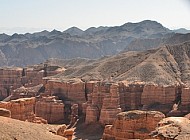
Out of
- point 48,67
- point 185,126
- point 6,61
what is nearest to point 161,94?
point 185,126

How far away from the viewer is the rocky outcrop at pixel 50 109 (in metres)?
71.5

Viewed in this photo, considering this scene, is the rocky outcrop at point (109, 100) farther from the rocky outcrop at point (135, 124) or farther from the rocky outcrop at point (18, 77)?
the rocky outcrop at point (18, 77)

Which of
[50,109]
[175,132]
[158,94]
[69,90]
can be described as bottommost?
[50,109]

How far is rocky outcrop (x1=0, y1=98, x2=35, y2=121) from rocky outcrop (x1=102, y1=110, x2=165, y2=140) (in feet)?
33.4

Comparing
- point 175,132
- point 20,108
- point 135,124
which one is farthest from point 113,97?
point 175,132

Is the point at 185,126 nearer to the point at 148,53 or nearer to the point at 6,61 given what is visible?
the point at 148,53

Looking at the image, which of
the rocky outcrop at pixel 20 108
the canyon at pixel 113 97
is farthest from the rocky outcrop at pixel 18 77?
the rocky outcrop at pixel 20 108

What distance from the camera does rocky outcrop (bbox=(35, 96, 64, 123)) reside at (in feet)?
235

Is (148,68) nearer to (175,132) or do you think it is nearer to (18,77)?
(18,77)

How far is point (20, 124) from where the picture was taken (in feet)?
97.9

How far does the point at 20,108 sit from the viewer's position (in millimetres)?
49406

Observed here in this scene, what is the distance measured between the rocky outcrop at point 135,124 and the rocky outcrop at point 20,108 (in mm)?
10193

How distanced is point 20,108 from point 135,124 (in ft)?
42.7

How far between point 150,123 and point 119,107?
20.9 m
